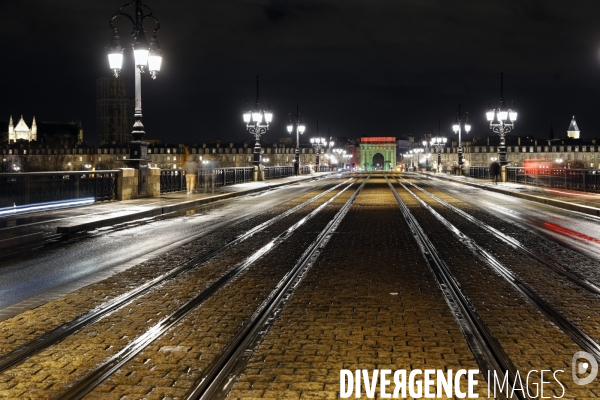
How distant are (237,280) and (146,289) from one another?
1.20m

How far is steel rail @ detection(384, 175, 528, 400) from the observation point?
4797 mm

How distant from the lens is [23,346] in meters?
5.40

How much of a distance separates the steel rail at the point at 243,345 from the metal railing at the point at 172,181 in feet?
65.7

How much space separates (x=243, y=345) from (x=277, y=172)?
5039 centimetres

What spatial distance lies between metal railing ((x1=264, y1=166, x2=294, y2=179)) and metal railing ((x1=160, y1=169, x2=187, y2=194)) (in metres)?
20.2

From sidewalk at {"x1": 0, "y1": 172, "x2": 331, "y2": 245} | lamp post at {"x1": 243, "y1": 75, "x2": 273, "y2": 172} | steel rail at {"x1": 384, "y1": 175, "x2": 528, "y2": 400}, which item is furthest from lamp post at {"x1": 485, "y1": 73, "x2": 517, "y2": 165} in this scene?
steel rail at {"x1": 384, "y1": 175, "x2": 528, "y2": 400}

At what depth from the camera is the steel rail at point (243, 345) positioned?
436 cm

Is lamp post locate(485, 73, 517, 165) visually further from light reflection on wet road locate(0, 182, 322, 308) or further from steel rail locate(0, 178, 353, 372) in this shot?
steel rail locate(0, 178, 353, 372)

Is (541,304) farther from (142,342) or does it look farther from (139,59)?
(139,59)

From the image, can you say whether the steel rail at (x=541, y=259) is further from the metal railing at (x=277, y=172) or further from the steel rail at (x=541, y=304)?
the metal railing at (x=277, y=172)

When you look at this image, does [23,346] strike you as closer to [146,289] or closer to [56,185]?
[146,289]

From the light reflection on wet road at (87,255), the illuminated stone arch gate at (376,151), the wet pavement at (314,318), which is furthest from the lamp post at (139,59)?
the illuminated stone arch gate at (376,151)

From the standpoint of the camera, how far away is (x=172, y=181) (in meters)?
29.5

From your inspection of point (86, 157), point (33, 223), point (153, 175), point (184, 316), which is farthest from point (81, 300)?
point (86, 157)
